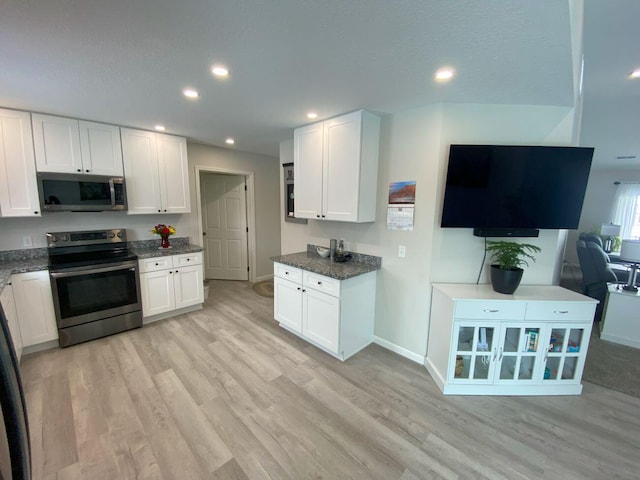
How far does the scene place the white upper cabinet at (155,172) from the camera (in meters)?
3.34

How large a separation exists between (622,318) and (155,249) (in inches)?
236

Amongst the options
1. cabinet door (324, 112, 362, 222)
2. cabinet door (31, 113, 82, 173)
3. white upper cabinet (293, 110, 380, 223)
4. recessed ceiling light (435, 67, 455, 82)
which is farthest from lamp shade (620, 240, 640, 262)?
cabinet door (31, 113, 82, 173)

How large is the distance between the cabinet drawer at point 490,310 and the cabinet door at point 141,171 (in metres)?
3.83

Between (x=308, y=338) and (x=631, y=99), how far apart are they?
4434 mm

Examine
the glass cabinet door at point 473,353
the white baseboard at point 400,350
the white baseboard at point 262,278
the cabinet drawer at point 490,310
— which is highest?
the cabinet drawer at point 490,310

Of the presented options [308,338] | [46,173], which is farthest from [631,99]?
[46,173]

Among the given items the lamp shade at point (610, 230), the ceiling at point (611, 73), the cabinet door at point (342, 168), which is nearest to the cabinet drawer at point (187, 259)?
the cabinet door at point (342, 168)

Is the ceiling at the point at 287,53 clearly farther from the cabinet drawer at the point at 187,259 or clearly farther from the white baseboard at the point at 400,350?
the white baseboard at the point at 400,350

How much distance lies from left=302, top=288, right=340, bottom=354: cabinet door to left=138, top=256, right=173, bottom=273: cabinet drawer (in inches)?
76.1

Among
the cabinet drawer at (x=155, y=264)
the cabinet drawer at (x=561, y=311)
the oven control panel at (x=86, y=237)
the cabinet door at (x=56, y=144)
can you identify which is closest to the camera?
the cabinet drawer at (x=561, y=311)

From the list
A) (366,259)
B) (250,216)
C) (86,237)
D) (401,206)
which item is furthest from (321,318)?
(86,237)

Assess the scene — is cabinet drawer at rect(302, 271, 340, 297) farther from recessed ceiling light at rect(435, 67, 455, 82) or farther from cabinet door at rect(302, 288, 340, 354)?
recessed ceiling light at rect(435, 67, 455, 82)

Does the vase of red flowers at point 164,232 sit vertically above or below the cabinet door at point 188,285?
above

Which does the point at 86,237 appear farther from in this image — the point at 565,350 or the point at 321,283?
the point at 565,350
